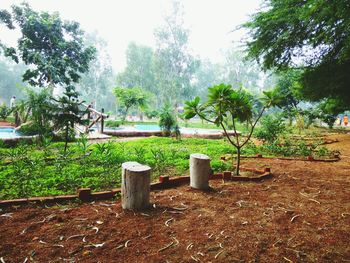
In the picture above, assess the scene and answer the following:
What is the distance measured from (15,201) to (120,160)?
8.16 feet

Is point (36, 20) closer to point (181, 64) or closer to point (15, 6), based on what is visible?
point (15, 6)

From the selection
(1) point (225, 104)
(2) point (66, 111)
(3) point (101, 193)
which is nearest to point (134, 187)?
(3) point (101, 193)

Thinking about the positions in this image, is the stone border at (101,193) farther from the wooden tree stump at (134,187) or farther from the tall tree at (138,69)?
the tall tree at (138,69)

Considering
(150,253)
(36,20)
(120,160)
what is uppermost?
(36,20)

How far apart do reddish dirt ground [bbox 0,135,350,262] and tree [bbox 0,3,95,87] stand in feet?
64.3

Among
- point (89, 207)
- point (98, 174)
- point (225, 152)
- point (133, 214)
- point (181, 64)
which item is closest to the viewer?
point (133, 214)

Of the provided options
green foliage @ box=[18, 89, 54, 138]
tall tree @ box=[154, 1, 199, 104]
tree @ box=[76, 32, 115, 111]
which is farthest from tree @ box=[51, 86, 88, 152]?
tree @ box=[76, 32, 115, 111]

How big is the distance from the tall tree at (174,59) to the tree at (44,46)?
49.8 ft

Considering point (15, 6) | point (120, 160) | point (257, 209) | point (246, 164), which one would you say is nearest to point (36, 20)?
point (15, 6)

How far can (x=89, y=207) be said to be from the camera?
3.01 meters

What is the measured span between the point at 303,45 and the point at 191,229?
7556 millimetres

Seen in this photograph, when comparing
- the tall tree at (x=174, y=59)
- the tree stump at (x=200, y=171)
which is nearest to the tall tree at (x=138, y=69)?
the tall tree at (x=174, y=59)

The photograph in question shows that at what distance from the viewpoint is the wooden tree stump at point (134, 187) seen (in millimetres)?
2895

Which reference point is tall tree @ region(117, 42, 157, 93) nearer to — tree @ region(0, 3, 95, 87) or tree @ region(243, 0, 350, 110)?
tree @ region(0, 3, 95, 87)
